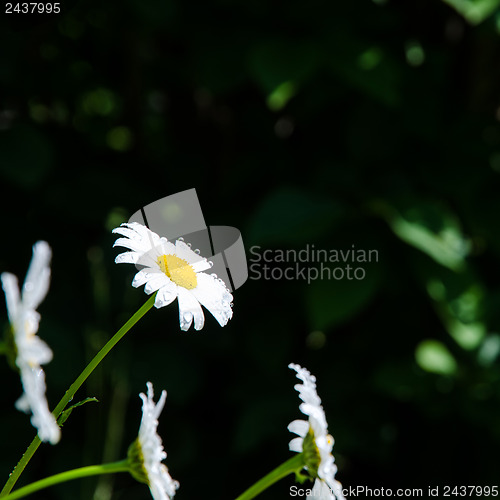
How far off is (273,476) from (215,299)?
4.3 inches

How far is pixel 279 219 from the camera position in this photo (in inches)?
37.9

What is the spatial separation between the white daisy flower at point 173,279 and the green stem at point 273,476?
79 millimetres

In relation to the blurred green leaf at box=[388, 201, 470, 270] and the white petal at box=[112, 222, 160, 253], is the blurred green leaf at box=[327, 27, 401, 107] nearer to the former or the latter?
the blurred green leaf at box=[388, 201, 470, 270]

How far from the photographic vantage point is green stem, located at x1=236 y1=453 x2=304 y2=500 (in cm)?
34

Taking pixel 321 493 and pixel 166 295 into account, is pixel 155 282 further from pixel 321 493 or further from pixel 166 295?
pixel 321 493

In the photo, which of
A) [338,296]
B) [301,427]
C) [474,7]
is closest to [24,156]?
[338,296]

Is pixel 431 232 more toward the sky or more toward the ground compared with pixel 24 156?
more toward the ground

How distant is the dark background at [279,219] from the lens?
3.29 ft

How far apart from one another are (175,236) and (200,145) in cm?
85

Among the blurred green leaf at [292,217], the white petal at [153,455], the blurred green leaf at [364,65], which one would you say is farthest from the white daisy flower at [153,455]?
the blurred green leaf at [364,65]

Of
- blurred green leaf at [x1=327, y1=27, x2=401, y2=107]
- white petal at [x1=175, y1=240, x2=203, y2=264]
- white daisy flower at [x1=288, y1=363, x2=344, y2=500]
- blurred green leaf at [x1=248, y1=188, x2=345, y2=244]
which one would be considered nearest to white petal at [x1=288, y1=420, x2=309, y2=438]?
white daisy flower at [x1=288, y1=363, x2=344, y2=500]

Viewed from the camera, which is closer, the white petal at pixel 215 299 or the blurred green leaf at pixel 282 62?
the white petal at pixel 215 299

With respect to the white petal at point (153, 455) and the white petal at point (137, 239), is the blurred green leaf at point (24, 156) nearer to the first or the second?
the white petal at point (137, 239)

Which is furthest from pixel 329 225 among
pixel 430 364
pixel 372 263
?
pixel 430 364
